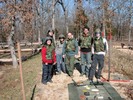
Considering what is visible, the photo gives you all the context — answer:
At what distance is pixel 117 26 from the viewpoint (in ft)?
174

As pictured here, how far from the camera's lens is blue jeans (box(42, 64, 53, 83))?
8.41m

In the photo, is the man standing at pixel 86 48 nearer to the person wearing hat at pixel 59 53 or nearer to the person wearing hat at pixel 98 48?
the person wearing hat at pixel 98 48

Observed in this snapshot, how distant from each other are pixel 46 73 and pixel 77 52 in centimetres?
138

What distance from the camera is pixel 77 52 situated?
8.92 metres

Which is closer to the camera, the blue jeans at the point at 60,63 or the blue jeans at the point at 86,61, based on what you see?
the blue jeans at the point at 86,61

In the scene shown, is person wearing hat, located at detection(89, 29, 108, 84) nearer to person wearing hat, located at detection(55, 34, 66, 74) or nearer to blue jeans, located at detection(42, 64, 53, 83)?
person wearing hat, located at detection(55, 34, 66, 74)

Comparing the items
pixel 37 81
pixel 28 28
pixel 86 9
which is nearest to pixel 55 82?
pixel 37 81

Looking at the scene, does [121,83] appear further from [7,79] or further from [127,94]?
[7,79]

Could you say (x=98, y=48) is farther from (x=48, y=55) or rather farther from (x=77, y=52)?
(x=48, y=55)

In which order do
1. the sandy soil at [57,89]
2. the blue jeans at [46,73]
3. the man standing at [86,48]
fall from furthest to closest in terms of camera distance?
1. the man standing at [86,48]
2. the blue jeans at [46,73]
3. the sandy soil at [57,89]

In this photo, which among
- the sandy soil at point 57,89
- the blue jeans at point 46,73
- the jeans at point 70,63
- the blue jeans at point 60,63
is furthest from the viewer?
the blue jeans at point 60,63

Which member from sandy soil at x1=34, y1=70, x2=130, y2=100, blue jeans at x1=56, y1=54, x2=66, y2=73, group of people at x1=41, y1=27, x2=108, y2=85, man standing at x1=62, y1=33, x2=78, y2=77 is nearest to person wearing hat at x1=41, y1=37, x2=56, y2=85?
group of people at x1=41, y1=27, x2=108, y2=85

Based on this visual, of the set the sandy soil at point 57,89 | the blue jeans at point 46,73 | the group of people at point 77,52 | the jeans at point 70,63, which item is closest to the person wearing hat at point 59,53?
the group of people at point 77,52

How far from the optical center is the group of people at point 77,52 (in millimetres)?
8242
